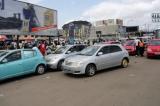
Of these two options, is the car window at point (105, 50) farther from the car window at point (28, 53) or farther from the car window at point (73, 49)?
the car window at point (28, 53)

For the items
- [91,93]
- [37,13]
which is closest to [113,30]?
[37,13]

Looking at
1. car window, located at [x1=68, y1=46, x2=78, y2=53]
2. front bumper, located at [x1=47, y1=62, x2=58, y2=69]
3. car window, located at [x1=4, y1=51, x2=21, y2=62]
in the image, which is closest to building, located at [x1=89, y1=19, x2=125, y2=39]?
car window, located at [x1=68, y1=46, x2=78, y2=53]

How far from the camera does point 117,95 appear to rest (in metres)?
8.08

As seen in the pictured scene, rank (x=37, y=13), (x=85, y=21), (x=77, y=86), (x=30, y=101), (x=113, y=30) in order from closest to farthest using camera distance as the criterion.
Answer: (x=30, y=101) → (x=77, y=86) → (x=37, y=13) → (x=85, y=21) → (x=113, y=30)

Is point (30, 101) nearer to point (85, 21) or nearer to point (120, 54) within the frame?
point (120, 54)

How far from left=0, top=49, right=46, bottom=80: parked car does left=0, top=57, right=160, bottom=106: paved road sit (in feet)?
1.65

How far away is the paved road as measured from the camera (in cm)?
743

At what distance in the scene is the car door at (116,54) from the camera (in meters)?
13.7

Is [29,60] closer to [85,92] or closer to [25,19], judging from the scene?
[85,92]

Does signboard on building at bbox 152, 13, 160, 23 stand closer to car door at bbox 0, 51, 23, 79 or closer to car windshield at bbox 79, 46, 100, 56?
car windshield at bbox 79, 46, 100, 56

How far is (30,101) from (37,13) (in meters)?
15.4

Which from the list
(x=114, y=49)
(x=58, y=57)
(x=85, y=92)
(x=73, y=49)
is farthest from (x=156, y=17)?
(x=85, y=92)

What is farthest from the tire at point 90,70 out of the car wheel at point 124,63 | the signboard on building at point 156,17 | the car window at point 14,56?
the signboard on building at point 156,17

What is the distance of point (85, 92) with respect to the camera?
864 cm
